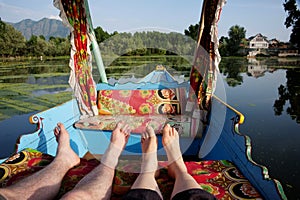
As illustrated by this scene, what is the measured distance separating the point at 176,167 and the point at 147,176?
21 cm

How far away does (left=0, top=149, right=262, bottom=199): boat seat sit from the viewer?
1.24 meters

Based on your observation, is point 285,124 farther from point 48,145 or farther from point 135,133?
point 48,145

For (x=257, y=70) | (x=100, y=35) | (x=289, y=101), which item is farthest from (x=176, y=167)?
(x=257, y=70)

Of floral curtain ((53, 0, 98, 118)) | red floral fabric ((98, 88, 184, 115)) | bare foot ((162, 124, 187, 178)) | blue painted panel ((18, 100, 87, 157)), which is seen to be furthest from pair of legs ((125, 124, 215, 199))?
floral curtain ((53, 0, 98, 118))

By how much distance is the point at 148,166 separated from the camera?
1.33 meters

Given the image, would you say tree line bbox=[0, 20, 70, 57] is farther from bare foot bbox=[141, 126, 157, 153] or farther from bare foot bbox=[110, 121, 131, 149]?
bare foot bbox=[141, 126, 157, 153]

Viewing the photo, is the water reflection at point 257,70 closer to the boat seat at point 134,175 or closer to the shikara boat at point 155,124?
the shikara boat at point 155,124

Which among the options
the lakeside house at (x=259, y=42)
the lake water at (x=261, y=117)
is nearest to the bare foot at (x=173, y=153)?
the lake water at (x=261, y=117)

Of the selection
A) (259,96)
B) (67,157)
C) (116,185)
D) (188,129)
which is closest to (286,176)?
(188,129)

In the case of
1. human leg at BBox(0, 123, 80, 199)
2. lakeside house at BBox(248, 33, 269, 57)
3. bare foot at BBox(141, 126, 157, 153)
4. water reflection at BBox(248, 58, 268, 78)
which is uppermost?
lakeside house at BBox(248, 33, 269, 57)

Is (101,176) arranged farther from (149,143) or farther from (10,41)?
(10,41)

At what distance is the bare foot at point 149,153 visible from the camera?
1330mm

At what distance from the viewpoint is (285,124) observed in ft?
→ 15.8

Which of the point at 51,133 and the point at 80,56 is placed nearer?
the point at 51,133
